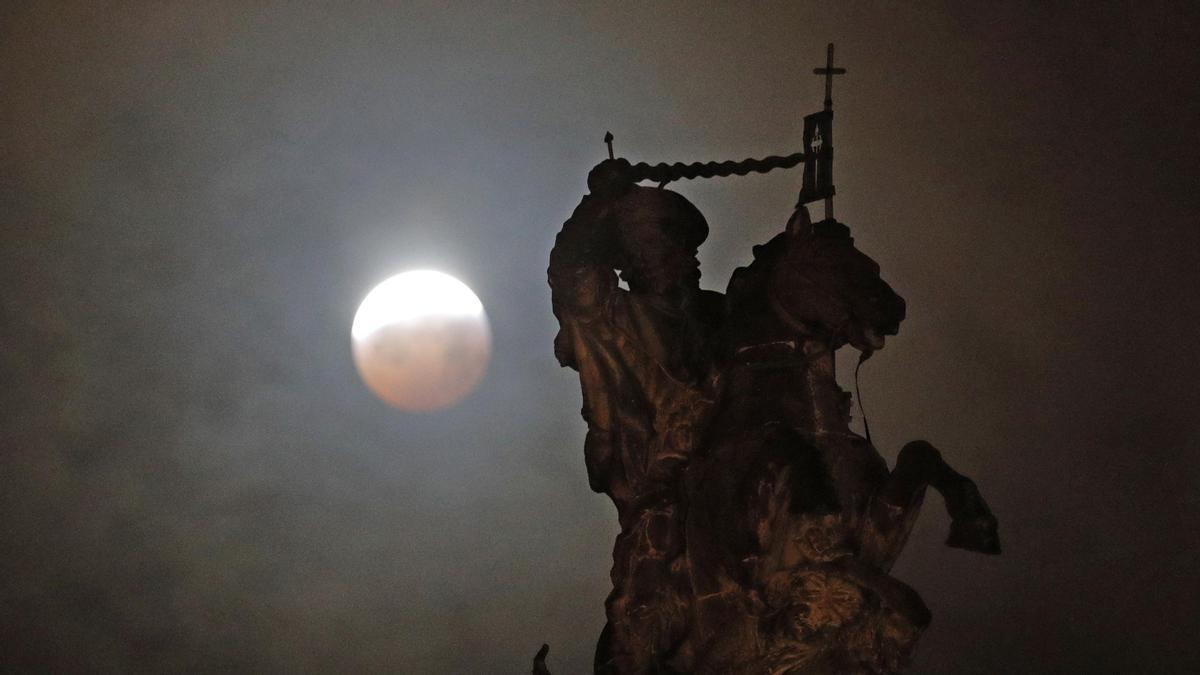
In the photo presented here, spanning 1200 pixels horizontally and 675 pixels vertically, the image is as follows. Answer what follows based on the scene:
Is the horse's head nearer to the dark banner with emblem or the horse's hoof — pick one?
the dark banner with emblem

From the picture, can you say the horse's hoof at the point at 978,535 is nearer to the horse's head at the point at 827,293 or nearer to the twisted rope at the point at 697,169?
the horse's head at the point at 827,293

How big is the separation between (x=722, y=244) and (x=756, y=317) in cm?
545

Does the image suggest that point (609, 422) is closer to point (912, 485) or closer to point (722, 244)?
point (912, 485)

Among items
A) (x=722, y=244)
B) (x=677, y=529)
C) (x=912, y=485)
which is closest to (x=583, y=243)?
(x=677, y=529)

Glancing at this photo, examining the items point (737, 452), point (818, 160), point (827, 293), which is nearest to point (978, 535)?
point (737, 452)

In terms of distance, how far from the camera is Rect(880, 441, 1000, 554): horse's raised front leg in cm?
905

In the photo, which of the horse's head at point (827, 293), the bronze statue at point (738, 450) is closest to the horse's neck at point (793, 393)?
the bronze statue at point (738, 450)

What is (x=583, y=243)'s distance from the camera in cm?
1059

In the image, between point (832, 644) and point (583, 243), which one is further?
point (583, 243)

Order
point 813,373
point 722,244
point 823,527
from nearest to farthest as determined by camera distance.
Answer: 1. point 823,527
2. point 813,373
3. point 722,244

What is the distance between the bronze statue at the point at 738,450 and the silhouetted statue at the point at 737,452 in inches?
0.4

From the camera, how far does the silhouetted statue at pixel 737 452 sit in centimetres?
940

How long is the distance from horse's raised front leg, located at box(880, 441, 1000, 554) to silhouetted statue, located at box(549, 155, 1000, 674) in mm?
11

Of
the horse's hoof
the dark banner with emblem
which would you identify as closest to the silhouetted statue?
the horse's hoof
